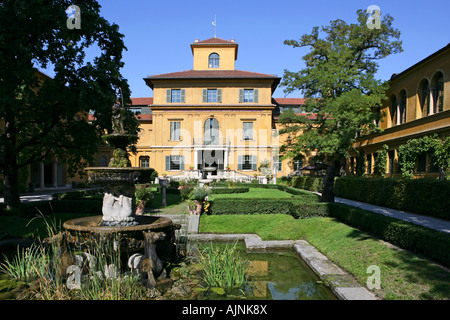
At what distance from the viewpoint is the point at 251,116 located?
3622 cm

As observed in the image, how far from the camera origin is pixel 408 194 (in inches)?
499

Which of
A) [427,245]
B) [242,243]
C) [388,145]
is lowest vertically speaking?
[242,243]

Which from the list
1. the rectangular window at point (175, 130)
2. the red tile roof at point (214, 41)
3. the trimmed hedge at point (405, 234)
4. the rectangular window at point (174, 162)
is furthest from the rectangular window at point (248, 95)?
the trimmed hedge at point (405, 234)

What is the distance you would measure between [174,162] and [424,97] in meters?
25.3

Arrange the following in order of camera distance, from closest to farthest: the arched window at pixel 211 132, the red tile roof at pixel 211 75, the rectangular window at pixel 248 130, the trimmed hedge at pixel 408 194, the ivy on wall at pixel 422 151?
1. the trimmed hedge at pixel 408 194
2. the ivy on wall at pixel 422 151
3. the red tile roof at pixel 211 75
4. the arched window at pixel 211 132
5. the rectangular window at pixel 248 130

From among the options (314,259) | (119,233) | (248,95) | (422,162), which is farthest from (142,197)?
(248,95)

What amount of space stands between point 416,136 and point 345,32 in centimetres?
1189

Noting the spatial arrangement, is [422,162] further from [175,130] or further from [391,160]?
[175,130]

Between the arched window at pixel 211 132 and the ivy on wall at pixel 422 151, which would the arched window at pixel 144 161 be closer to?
the arched window at pixel 211 132

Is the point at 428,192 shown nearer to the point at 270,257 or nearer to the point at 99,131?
the point at 270,257

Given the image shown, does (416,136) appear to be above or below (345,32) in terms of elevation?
below

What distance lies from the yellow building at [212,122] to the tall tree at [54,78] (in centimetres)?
2176

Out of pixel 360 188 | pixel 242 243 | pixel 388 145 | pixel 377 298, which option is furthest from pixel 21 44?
pixel 388 145

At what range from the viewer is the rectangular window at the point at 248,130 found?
36.2 m
